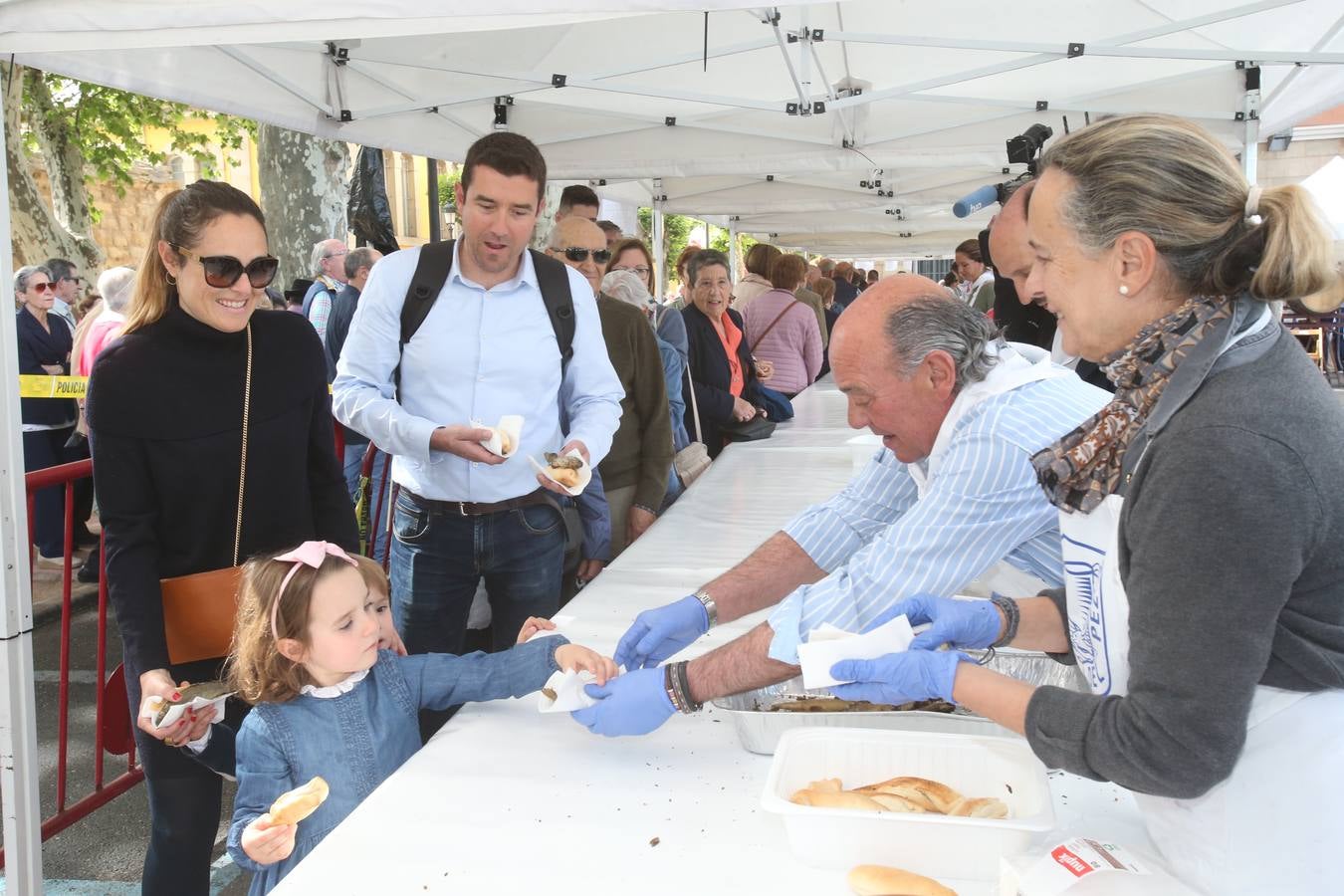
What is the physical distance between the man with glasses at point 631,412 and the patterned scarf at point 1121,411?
7.87 ft

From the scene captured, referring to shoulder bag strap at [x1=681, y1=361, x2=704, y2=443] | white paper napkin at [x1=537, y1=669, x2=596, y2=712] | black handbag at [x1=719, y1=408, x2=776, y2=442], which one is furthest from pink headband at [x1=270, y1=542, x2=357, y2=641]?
black handbag at [x1=719, y1=408, x2=776, y2=442]

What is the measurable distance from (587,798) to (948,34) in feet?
15.1

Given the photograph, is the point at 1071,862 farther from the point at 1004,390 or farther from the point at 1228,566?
the point at 1004,390

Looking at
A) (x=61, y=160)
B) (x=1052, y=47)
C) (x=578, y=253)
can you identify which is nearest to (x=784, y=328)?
(x=1052, y=47)

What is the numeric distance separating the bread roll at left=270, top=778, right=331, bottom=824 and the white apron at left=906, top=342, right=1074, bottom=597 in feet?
3.50

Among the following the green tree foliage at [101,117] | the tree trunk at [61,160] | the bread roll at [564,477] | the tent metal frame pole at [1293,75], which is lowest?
the bread roll at [564,477]

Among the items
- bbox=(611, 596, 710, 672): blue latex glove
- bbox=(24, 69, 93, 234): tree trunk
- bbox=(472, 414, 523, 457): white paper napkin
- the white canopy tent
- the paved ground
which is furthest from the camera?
bbox=(24, 69, 93, 234): tree trunk

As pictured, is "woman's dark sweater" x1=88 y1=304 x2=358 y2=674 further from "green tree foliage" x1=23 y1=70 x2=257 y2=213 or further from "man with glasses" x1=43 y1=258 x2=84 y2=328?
"green tree foliage" x1=23 y1=70 x2=257 y2=213

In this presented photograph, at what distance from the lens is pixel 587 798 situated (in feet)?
4.82

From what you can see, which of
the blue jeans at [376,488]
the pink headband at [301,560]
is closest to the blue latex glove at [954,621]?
the pink headband at [301,560]

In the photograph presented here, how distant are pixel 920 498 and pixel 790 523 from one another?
0.50 meters

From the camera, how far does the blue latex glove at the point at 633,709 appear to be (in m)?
1.56

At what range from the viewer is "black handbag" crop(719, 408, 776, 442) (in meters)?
5.23

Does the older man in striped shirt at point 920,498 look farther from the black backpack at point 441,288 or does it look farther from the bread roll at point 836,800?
the black backpack at point 441,288
